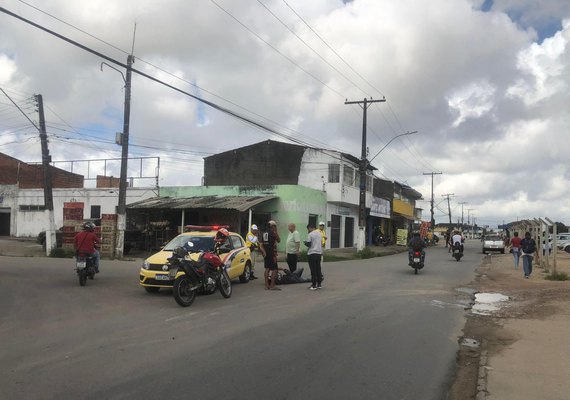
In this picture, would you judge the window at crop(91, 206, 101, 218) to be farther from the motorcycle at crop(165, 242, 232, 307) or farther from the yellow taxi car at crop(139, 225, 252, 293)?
the motorcycle at crop(165, 242, 232, 307)

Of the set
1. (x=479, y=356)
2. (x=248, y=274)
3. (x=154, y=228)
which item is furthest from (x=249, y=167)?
(x=479, y=356)

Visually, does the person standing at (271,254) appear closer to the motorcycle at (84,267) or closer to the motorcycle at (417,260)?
the motorcycle at (84,267)

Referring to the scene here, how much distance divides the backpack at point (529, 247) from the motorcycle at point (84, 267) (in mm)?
13961

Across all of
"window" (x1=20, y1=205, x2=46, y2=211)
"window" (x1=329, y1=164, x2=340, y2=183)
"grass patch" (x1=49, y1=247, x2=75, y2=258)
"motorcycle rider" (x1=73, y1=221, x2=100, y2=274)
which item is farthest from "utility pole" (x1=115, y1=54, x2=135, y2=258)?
"window" (x1=20, y1=205, x2=46, y2=211)

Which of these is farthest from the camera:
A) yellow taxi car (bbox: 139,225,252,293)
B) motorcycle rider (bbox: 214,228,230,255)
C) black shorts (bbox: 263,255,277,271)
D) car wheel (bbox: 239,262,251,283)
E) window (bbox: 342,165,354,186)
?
window (bbox: 342,165,354,186)

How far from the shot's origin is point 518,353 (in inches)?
267

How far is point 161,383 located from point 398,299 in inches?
288

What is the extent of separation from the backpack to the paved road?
249 inches

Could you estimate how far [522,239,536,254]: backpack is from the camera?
17375 mm

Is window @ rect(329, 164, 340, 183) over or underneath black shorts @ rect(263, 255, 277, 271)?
over

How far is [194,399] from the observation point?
475 cm

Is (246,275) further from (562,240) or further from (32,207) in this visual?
(562,240)

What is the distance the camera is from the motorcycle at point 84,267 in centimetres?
1275

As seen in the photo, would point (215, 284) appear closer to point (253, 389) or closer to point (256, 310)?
point (256, 310)
